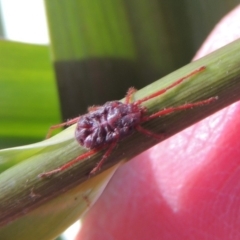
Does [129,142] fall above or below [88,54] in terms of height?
below

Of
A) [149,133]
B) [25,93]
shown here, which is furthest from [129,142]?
[25,93]

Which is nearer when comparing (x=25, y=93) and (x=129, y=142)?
(x=129, y=142)

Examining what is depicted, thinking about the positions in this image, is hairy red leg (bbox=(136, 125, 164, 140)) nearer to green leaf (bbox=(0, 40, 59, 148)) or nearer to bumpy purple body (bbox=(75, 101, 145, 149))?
bumpy purple body (bbox=(75, 101, 145, 149))

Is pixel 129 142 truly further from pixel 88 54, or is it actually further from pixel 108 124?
pixel 88 54

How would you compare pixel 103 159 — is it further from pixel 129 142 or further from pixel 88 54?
pixel 88 54

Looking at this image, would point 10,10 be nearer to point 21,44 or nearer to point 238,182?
point 21,44

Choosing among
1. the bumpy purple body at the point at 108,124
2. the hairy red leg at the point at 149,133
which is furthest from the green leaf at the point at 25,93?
the hairy red leg at the point at 149,133

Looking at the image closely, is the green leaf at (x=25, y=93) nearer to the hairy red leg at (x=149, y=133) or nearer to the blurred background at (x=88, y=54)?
the blurred background at (x=88, y=54)

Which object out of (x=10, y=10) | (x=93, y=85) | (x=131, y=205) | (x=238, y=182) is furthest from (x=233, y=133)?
(x=10, y=10)
